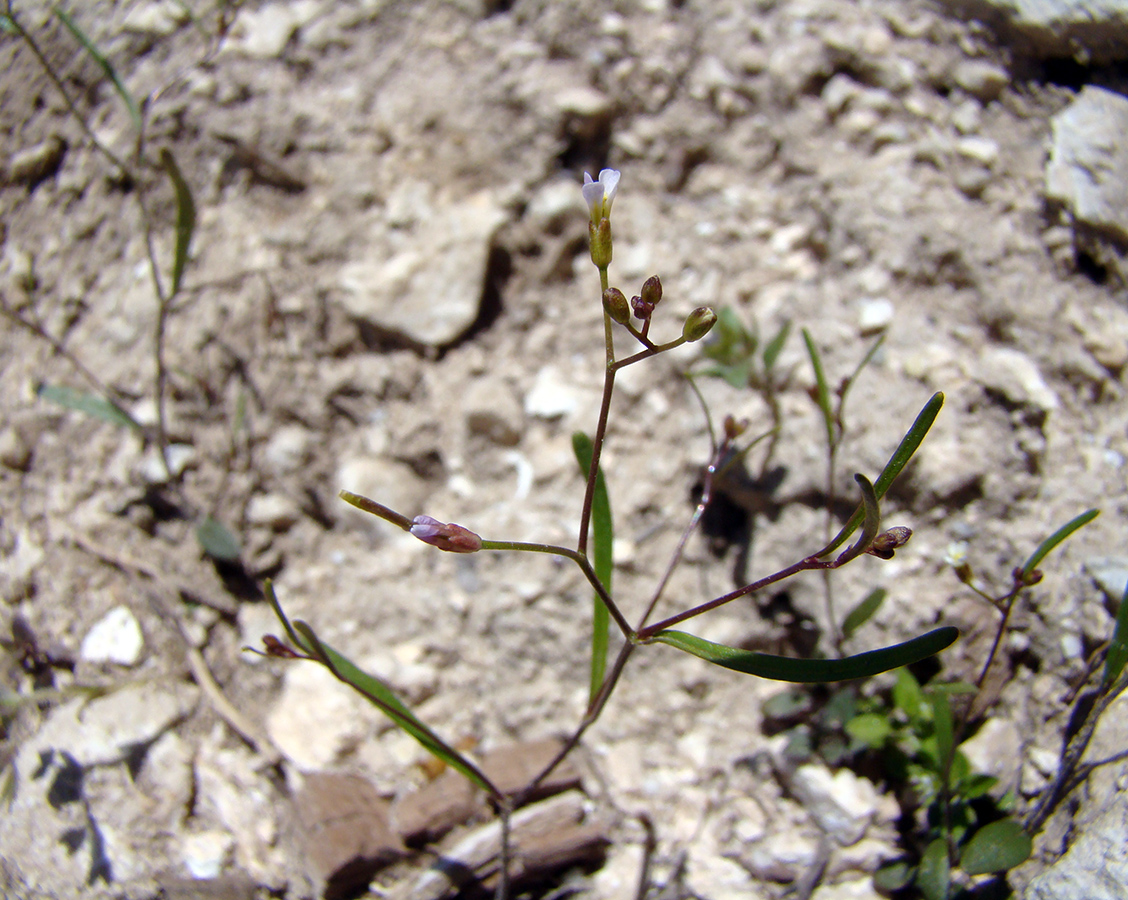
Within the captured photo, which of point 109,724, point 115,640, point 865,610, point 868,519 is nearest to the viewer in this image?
point 868,519

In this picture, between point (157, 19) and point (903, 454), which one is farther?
point (157, 19)

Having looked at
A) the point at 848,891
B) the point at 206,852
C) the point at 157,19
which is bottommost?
the point at 848,891

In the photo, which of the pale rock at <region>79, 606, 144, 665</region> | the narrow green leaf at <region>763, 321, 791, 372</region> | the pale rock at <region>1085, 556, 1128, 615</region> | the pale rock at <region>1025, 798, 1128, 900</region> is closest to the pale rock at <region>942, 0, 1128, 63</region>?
the narrow green leaf at <region>763, 321, 791, 372</region>

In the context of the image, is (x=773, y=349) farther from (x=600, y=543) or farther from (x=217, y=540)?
(x=217, y=540)

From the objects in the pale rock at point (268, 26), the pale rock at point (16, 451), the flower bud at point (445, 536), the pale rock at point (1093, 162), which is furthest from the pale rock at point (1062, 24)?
the pale rock at point (16, 451)

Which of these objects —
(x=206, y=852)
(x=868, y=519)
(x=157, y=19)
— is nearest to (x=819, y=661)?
(x=868, y=519)
